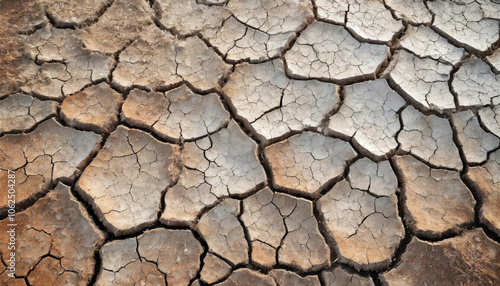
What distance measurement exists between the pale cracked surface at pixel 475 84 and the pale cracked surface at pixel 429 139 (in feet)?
0.84

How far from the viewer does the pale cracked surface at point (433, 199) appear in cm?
183

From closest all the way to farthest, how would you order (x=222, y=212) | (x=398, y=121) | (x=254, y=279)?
(x=254, y=279)
(x=222, y=212)
(x=398, y=121)

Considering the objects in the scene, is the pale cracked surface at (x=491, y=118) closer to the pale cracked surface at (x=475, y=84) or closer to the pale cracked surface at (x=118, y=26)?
the pale cracked surface at (x=475, y=84)

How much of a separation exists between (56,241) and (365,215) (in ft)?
5.41

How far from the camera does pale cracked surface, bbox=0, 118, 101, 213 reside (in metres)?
1.88

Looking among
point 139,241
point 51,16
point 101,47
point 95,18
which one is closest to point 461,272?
point 139,241

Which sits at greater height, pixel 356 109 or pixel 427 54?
pixel 427 54

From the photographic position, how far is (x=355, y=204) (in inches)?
75.3

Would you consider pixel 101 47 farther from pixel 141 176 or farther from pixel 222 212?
pixel 222 212

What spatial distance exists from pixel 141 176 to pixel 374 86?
1.60 metres

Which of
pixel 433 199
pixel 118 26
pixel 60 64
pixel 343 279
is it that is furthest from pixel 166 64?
pixel 433 199

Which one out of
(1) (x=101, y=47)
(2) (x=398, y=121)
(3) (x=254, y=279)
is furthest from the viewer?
(1) (x=101, y=47)

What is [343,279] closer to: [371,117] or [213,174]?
[213,174]

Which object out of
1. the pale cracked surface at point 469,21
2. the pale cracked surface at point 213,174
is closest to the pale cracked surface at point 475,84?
the pale cracked surface at point 469,21
